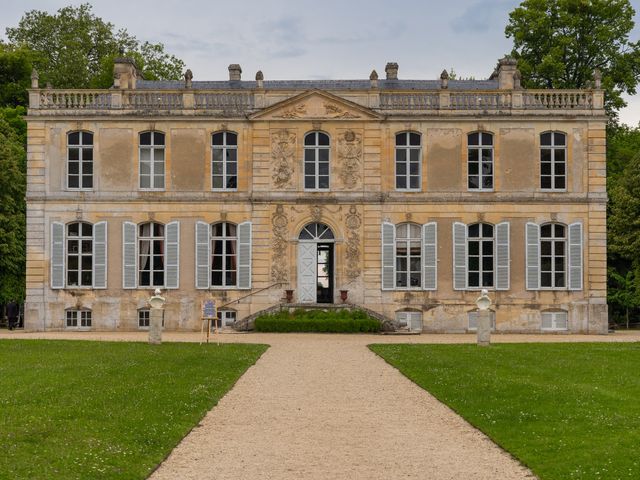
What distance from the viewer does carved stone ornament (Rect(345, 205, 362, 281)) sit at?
31641 mm

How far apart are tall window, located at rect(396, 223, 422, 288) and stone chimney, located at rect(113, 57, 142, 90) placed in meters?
10.7

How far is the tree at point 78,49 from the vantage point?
50.6 m

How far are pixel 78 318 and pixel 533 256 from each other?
47.5 feet

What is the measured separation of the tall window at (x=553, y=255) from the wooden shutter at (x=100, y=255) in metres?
13.8

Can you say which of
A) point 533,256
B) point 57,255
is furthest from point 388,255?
point 57,255

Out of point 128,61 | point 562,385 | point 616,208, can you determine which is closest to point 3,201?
point 128,61

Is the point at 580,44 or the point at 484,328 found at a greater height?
the point at 580,44

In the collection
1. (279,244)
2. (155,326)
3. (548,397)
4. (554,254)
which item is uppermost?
(279,244)

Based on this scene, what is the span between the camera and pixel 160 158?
31984mm

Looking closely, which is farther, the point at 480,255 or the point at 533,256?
the point at 480,255

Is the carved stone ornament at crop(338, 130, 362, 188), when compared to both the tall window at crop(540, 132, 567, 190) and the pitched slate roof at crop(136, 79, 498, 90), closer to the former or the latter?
the pitched slate roof at crop(136, 79, 498, 90)

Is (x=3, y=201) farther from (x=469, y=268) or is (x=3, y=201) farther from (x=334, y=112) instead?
(x=469, y=268)

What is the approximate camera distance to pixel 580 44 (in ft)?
137

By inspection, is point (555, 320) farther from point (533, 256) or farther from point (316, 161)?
point (316, 161)
